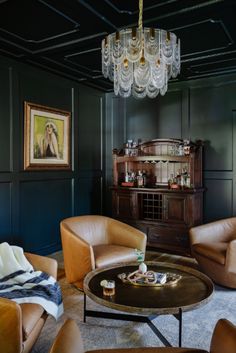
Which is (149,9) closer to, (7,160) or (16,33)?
(16,33)

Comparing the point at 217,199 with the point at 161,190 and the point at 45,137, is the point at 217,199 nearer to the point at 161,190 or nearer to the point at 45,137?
the point at 161,190

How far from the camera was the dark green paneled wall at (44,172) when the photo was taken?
13.7ft

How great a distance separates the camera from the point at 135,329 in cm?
263

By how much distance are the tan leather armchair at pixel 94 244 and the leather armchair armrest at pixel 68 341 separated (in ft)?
5.22

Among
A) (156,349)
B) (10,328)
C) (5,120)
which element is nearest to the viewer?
(156,349)

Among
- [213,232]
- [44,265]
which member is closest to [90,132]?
[213,232]

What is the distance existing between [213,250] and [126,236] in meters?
1.03

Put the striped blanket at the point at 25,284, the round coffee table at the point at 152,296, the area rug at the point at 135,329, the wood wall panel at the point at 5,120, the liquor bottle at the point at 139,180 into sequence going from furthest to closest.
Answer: the liquor bottle at the point at 139,180
the wood wall panel at the point at 5,120
the area rug at the point at 135,329
the striped blanket at the point at 25,284
the round coffee table at the point at 152,296

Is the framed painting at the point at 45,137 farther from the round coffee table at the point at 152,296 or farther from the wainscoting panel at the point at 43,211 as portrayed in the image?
the round coffee table at the point at 152,296

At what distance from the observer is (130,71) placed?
10.2 ft

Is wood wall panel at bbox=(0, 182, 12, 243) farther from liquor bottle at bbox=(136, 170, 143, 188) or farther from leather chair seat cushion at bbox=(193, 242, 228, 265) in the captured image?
leather chair seat cushion at bbox=(193, 242, 228, 265)

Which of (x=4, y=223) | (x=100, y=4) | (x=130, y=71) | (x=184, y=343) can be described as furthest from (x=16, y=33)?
(x=184, y=343)

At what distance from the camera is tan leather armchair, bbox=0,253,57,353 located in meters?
1.78

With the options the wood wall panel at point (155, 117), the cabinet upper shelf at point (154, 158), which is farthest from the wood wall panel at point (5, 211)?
the wood wall panel at point (155, 117)
